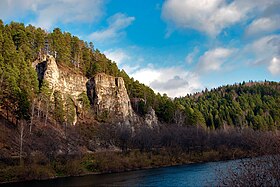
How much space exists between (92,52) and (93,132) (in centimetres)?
5182

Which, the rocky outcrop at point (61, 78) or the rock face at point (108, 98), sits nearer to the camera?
the rocky outcrop at point (61, 78)

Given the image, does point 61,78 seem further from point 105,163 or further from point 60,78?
point 105,163

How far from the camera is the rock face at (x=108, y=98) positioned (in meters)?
98.1

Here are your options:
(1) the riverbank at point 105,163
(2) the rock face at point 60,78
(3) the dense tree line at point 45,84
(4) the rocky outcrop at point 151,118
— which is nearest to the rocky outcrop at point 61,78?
(2) the rock face at point 60,78

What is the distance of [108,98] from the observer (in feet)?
331

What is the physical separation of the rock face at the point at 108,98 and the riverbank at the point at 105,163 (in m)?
26.5

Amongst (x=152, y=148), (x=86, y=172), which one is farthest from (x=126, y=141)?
(x=86, y=172)

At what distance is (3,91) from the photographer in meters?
70.9

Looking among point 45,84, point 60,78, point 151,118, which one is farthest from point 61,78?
point 151,118

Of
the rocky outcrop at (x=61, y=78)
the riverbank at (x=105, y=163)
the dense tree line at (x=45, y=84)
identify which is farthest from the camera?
the rocky outcrop at (x=61, y=78)

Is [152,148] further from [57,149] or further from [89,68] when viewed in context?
[89,68]

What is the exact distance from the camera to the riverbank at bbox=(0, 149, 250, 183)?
48812 mm

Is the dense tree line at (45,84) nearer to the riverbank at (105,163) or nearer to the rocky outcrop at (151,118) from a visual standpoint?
the rocky outcrop at (151,118)

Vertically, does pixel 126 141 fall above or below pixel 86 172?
above
